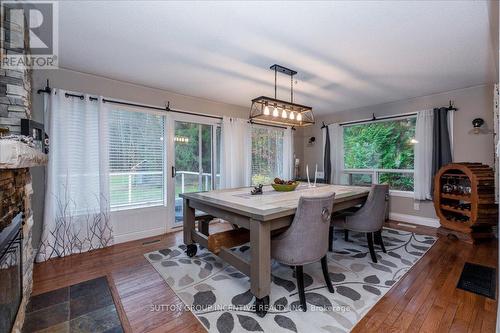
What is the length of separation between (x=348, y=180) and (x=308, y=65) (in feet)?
10.6

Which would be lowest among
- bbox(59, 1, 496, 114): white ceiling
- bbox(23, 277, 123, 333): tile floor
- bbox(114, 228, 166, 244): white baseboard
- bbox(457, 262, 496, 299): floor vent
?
bbox(23, 277, 123, 333): tile floor

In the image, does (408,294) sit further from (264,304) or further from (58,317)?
(58,317)

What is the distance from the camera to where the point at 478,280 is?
218cm

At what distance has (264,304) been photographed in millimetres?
1773

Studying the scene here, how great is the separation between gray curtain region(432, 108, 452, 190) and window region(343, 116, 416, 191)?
0.42m

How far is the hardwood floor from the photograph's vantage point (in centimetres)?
164

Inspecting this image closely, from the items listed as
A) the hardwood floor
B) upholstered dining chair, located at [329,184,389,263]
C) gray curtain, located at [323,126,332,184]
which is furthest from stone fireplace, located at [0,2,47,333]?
gray curtain, located at [323,126,332,184]

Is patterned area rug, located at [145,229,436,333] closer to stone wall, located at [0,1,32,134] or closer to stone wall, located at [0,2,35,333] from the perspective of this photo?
stone wall, located at [0,2,35,333]

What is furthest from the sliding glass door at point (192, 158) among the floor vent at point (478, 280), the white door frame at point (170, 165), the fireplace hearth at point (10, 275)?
the floor vent at point (478, 280)

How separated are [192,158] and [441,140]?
4170 mm

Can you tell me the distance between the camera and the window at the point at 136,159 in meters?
3.25

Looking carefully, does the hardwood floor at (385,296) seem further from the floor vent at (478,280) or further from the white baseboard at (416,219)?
the white baseboard at (416,219)

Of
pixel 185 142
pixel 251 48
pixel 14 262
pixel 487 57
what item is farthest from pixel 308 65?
pixel 14 262

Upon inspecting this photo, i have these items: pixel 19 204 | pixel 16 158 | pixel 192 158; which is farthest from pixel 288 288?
pixel 192 158
